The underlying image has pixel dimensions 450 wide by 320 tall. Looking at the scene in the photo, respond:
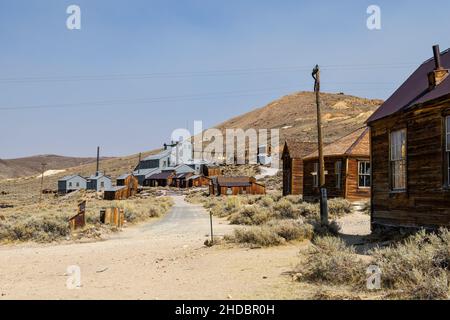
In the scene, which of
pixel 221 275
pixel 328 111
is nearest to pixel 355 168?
pixel 221 275

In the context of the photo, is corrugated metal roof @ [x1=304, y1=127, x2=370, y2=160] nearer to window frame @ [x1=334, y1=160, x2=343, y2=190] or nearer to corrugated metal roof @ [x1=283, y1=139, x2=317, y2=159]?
window frame @ [x1=334, y1=160, x2=343, y2=190]

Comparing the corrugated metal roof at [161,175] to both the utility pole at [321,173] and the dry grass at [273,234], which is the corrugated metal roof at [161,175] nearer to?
the utility pole at [321,173]

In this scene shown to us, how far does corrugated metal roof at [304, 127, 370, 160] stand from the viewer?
26.4 metres

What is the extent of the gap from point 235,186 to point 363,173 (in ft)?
99.0

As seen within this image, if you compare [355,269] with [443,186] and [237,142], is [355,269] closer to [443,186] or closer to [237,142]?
[443,186]

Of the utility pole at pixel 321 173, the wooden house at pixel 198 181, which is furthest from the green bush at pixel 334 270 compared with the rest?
the wooden house at pixel 198 181

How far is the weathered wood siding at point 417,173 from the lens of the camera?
36.6 ft

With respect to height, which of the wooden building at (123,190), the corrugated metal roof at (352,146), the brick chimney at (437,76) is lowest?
the wooden building at (123,190)

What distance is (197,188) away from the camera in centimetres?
7038

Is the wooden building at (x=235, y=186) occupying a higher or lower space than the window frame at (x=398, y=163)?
lower

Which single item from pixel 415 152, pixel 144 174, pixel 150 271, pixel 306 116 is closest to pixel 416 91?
pixel 415 152

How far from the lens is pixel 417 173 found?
1214 cm

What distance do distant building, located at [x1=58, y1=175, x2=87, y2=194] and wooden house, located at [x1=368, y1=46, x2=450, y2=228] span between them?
225ft
